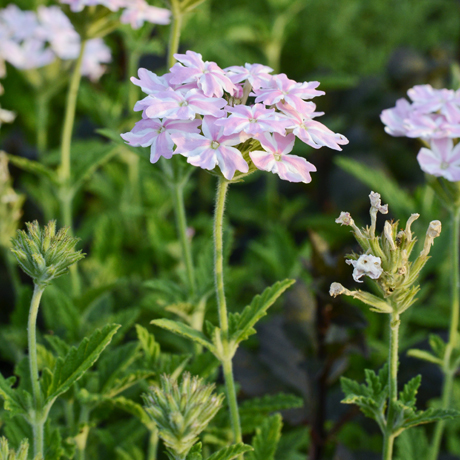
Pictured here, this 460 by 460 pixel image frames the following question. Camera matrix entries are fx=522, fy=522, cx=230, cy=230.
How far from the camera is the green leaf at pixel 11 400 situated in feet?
3.34

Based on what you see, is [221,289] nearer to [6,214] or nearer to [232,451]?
[232,451]

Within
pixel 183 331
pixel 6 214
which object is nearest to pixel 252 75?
pixel 183 331

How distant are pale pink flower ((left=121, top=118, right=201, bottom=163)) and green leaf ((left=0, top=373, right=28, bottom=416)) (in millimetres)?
547

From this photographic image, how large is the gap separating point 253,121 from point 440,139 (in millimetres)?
555

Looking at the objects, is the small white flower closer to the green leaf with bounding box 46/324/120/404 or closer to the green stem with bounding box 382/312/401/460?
the green stem with bounding box 382/312/401/460

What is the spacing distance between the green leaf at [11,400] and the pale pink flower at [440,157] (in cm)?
103

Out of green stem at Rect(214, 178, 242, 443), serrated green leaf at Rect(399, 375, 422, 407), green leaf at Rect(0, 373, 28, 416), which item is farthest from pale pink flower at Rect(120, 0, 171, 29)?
serrated green leaf at Rect(399, 375, 422, 407)

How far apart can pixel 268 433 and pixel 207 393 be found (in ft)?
1.19

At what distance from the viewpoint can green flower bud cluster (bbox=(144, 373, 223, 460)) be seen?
0.95 meters

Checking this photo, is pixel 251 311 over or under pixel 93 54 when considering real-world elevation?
under

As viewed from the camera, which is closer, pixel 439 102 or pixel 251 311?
pixel 251 311

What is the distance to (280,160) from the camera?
107 cm

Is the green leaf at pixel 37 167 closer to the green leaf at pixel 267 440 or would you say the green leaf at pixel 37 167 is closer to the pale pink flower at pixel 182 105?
the pale pink flower at pixel 182 105

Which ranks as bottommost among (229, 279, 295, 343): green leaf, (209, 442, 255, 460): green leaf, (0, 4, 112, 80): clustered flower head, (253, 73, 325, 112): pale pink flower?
(209, 442, 255, 460): green leaf
